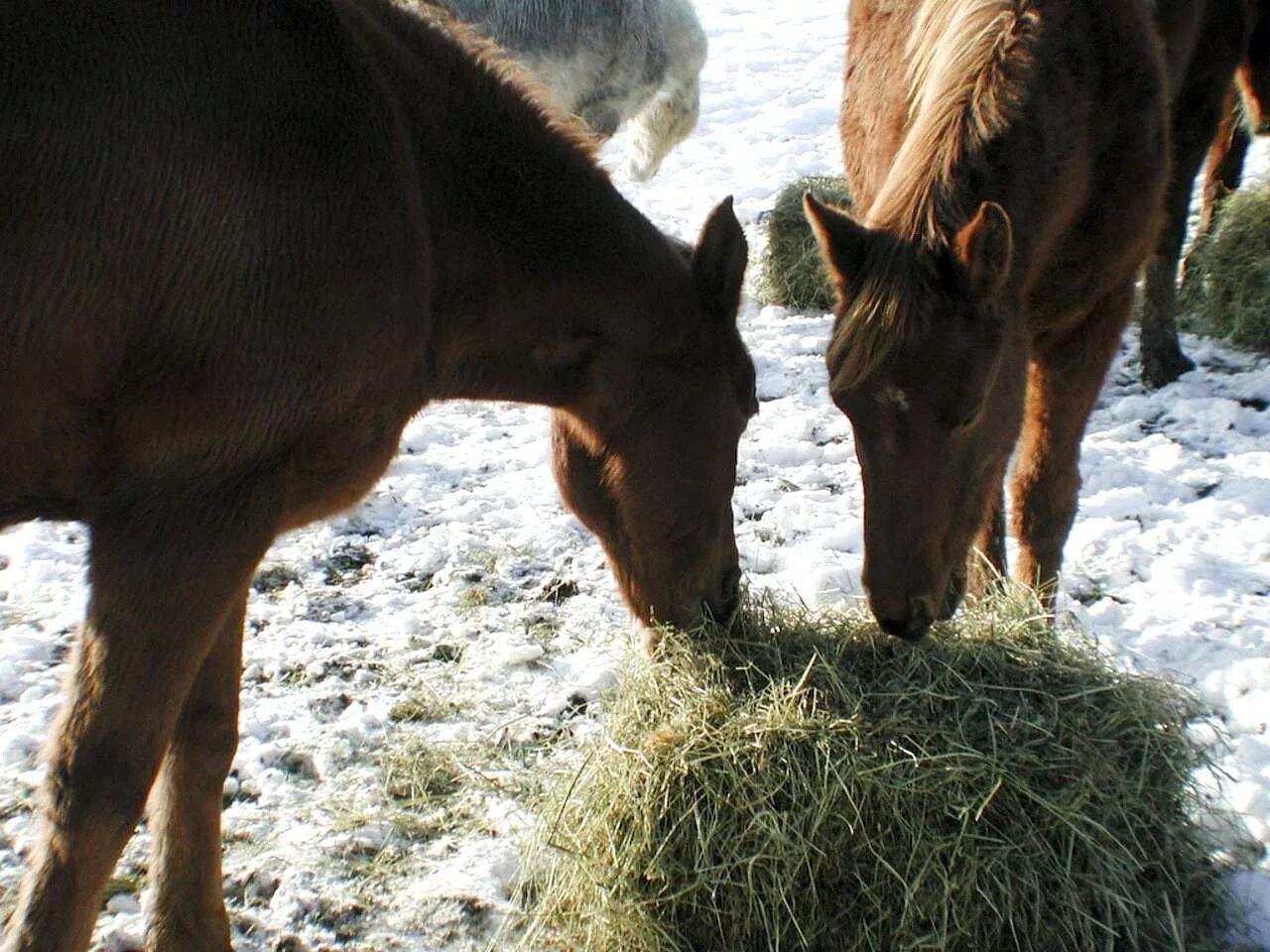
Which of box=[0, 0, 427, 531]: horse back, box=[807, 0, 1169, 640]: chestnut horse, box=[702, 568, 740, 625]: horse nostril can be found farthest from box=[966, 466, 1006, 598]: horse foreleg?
box=[0, 0, 427, 531]: horse back

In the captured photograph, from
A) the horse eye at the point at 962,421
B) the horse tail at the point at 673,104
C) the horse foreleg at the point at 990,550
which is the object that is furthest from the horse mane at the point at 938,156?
the horse tail at the point at 673,104

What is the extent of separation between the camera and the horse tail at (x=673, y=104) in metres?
7.08

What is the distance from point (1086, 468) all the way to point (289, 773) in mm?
3340

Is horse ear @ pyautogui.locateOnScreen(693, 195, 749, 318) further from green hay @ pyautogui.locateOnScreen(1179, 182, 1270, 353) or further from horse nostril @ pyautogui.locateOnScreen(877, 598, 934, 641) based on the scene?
green hay @ pyautogui.locateOnScreen(1179, 182, 1270, 353)

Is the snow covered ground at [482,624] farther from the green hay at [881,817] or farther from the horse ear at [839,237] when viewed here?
the horse ear at [839,237]

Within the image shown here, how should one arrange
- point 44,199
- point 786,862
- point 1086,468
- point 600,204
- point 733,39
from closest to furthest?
1. point 44,199
2. point 786,862
3. point 600,204
4. point 1086,468
5. point 733,39

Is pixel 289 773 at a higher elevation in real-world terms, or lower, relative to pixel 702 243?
lower

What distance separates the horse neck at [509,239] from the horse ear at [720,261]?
0.05 meters

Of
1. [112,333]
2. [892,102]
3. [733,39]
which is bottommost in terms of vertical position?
[112,333]

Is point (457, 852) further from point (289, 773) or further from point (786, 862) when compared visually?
point (786, 862)

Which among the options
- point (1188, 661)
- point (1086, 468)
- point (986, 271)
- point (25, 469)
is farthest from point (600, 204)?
point (1086, 468)

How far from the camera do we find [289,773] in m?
3.34

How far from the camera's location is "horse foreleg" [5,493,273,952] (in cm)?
216

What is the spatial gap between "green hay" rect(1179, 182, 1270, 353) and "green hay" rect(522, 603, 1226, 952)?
146 inches
